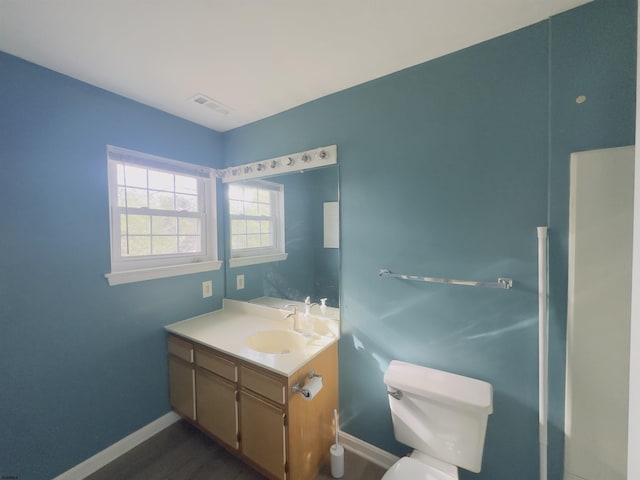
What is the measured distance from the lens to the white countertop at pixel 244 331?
1407 mm

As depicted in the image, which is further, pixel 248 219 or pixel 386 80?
pixel 248 219

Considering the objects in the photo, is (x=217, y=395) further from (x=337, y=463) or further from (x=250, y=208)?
(x=250, y=208)

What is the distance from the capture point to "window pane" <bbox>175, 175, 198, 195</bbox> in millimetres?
2078

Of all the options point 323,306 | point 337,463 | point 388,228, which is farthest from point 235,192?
point 337,463

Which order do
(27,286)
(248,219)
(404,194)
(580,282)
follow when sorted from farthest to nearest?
(248,219) → (404,194) → (27,286) → (580,282)

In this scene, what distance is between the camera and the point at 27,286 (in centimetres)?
135

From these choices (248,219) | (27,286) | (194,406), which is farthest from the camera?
(248,219)

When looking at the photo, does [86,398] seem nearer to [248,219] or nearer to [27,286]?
[27,286]

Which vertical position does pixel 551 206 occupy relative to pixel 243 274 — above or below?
above

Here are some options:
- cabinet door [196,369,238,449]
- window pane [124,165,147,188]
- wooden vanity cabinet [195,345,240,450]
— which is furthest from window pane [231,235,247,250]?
cabinet door [196,369,238,449]

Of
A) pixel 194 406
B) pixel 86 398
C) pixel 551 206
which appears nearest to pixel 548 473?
pixel 551 206

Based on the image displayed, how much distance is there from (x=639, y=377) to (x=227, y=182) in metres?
2.50

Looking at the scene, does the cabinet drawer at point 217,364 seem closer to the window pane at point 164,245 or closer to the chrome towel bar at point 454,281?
the window pane at point 164,245

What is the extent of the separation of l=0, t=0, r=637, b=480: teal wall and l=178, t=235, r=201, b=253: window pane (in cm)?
40
